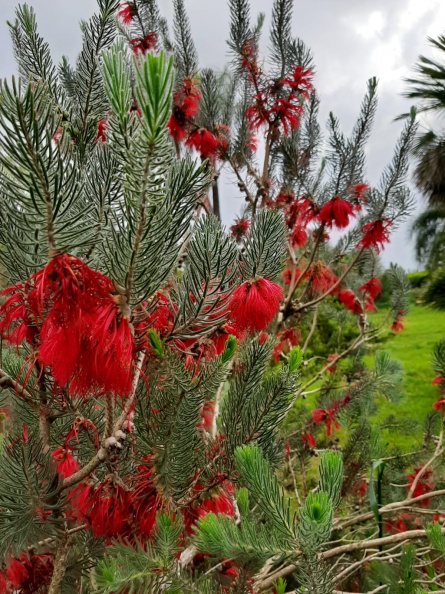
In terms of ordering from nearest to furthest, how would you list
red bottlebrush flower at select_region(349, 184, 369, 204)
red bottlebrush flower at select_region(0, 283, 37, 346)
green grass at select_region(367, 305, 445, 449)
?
red bottlebrush flower at select_region(0, 283, 37, 346) < red bottlebrush flower at select_region(349, 184, 369, 204) < green grass at select_region(367, 305, 445, 449)

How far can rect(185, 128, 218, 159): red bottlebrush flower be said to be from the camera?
→ 1.99 m

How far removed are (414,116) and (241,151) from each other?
85 cm

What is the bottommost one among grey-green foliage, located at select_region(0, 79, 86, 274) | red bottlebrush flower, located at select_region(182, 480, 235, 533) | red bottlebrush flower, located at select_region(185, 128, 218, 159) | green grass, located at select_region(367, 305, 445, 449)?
green grass, located at select_region(367, 305, 445, 449)

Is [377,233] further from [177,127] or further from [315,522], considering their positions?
[315,522]

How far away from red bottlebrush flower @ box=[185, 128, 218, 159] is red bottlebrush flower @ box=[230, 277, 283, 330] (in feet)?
4.56

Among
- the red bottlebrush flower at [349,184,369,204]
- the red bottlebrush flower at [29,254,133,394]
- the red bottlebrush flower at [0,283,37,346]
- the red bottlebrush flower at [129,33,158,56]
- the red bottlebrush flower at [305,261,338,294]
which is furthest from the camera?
the red bottlebrush flower at [305,261,338,294]

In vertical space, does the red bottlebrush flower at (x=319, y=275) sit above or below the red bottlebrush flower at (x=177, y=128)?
below

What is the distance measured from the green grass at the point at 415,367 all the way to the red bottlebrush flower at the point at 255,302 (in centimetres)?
271

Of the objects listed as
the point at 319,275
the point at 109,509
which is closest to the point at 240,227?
the point at 319,275

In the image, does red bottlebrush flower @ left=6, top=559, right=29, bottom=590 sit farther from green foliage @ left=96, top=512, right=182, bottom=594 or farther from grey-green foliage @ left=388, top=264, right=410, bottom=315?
grey-green foliage @ left=388, top=264, right=410, bottom=315

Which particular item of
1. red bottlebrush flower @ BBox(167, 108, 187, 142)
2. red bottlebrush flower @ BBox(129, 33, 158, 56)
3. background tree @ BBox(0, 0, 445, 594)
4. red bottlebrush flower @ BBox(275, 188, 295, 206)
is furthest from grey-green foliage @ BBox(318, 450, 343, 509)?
red bottlebrush flower @ BBox(129, 33, 158, 56)

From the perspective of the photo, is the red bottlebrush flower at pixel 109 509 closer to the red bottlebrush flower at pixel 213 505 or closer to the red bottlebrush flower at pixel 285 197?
the red bottlebrush flower at pixel 213 505

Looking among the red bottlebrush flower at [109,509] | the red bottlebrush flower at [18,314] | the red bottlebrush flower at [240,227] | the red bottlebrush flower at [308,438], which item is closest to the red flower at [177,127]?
the red bottlebrush flower at [240,227]

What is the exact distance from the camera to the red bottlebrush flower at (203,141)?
6.54 ft
